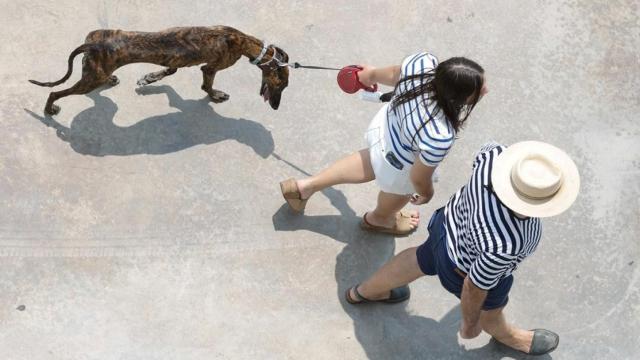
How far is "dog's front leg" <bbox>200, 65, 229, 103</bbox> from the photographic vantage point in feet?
15.8

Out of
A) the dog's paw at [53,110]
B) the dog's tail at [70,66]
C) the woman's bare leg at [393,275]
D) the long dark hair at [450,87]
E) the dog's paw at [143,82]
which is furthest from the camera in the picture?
the dog's paw at [143,82]

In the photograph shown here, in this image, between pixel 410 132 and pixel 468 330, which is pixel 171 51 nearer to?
pixel 410 132

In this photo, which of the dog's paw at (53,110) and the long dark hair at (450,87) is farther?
the dog's paw at (53,110)

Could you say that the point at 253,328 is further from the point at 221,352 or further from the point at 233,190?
the point at 233,190

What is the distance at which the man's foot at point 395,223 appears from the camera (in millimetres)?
4707

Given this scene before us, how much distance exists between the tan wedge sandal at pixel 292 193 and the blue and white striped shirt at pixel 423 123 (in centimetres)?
94

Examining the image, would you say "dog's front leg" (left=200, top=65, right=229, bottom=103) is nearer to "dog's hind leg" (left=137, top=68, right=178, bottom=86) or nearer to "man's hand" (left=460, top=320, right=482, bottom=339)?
"dog's hind leg" (left=137, top=68, right=178, bottom=86)

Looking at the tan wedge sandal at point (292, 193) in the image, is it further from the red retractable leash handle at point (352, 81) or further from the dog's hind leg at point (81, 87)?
the dog's hind leg at point (81, 87)

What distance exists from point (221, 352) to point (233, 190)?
1.00m

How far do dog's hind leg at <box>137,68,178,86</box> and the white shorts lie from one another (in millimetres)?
1536

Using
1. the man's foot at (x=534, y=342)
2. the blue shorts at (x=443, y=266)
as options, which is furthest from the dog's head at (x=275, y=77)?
the man's foot at (x=534, y=342)

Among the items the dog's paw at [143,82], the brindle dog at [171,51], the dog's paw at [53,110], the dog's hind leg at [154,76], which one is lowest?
the dog's paw at [53,110]

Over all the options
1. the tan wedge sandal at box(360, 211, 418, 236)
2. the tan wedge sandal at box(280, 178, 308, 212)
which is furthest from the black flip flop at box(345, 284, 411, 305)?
the tan wedge sandal at box(280, 178, 308, 212)

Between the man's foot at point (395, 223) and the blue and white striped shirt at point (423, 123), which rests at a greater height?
the blue and white striped shirt at point (423, 123)
